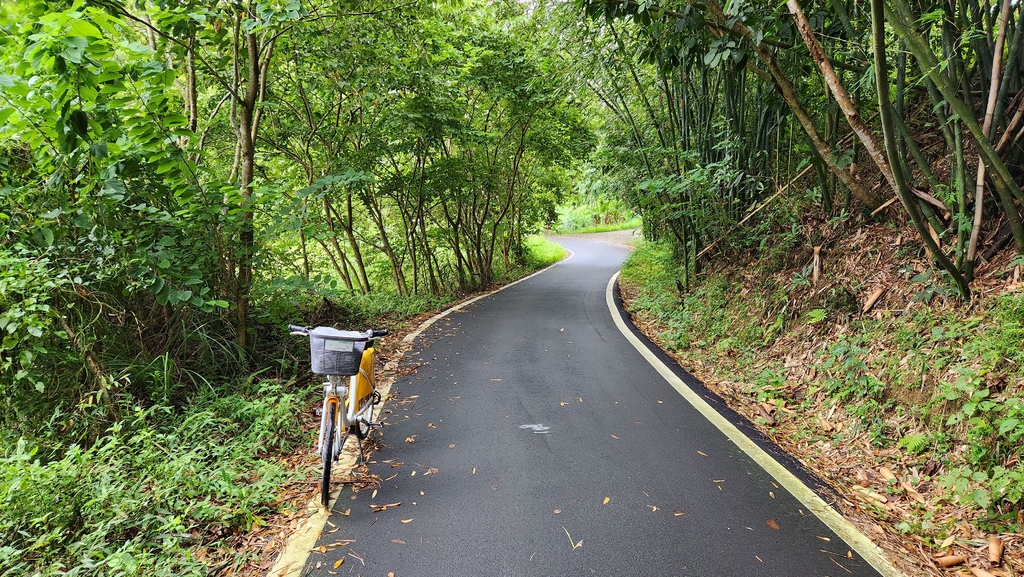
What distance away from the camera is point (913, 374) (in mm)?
3723

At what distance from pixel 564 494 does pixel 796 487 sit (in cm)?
155

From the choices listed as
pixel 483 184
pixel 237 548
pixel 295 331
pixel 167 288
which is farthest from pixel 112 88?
pixel 483 184

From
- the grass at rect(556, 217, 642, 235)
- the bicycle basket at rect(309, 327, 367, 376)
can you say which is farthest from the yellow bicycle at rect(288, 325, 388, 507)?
the grass at rect(556, 217, 642, 235)

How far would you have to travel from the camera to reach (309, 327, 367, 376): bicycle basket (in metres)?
3.14

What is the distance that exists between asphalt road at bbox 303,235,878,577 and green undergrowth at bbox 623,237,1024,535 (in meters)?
A: 0.89

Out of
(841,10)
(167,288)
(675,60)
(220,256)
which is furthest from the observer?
(675,60)

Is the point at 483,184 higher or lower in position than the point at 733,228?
higher

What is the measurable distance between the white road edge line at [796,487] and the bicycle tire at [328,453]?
297 cm

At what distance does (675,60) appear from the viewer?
5109 mm

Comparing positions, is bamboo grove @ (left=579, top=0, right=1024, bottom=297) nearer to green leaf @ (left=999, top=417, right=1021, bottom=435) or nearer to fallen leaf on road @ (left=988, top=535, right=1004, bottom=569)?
green leaf @ (left=999, top=417, right=1021, bottom=435)

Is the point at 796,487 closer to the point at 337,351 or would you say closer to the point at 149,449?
the point at 337,351

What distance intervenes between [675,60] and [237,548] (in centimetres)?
560

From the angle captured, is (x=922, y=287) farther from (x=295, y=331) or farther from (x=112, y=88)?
(x=112, y=88)

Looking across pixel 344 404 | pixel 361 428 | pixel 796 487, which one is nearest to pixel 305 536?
pixel 344 404
